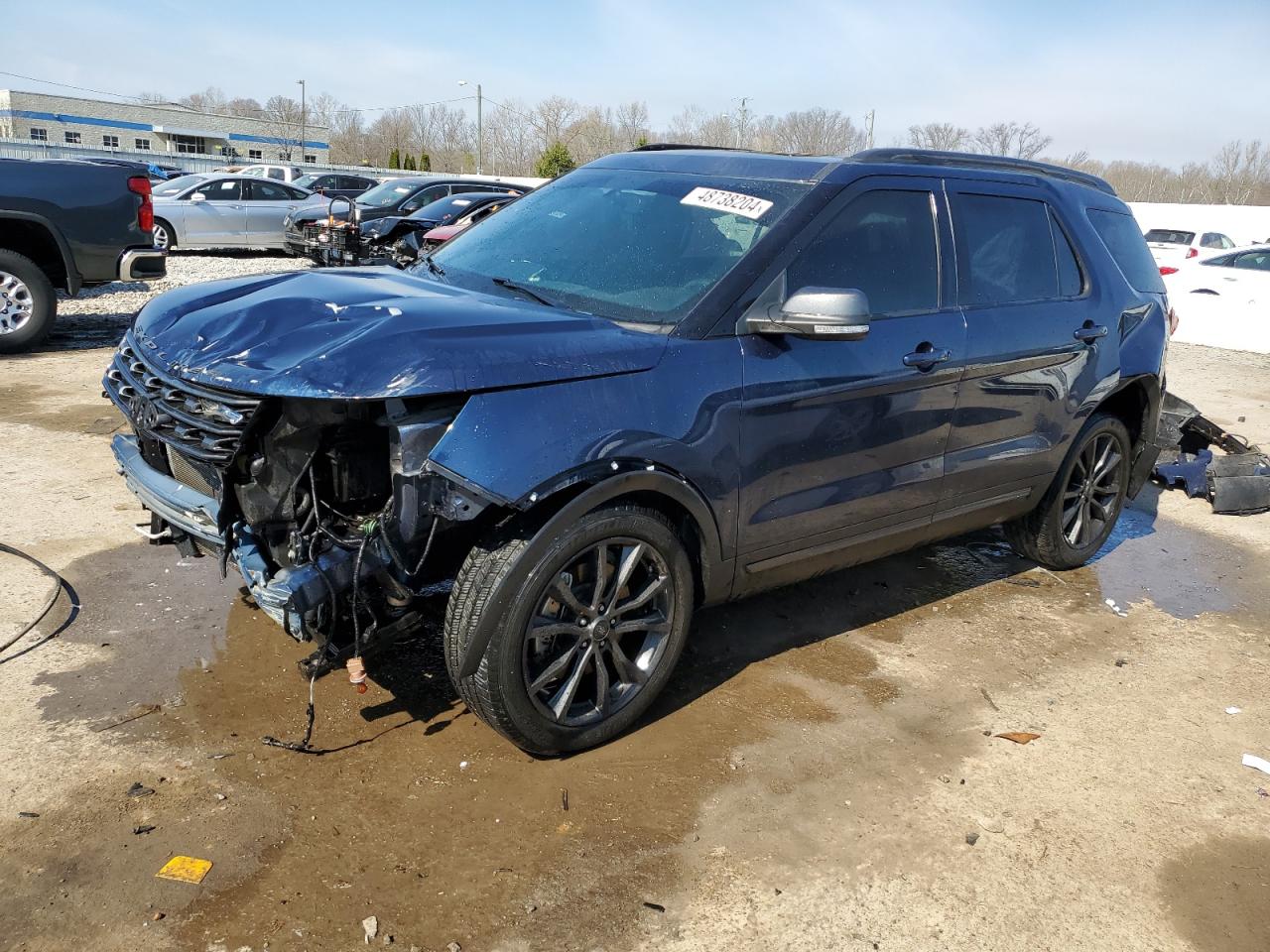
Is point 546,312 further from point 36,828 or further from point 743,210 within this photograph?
point 36,828

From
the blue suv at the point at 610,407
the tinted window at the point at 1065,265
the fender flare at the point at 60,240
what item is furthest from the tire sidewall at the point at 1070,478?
the fender flare at the point at 60,240

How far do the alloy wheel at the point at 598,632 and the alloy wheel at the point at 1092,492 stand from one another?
2.74 metres

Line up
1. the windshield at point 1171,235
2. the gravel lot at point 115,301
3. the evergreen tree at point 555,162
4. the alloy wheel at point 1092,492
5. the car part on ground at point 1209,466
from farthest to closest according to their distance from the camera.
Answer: the evergreen tree at point 555,162 → the windshield at point 1171,235 → the gravel lot at point 115,301 → the car part on ground at point 1209,466 → the alloy wheel at point 1092,492

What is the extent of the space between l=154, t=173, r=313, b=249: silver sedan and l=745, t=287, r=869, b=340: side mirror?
17.5 m

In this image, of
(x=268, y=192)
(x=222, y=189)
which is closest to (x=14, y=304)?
(x=222, y=189)

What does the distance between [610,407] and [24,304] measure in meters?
7.87

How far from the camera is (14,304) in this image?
8.84m

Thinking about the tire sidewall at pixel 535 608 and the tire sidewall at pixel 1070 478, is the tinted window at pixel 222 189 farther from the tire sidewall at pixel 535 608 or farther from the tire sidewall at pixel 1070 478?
the tire sidewall at pixel 535 608

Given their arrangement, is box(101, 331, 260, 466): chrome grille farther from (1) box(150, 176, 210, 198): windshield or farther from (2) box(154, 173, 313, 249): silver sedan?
(1) box(150, 176, 210, 198): windshield

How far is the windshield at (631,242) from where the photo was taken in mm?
3605

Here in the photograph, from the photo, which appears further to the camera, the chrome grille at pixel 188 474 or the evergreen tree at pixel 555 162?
the evergreen tree at pixel 555 162

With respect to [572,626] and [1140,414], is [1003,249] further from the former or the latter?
[572,626]

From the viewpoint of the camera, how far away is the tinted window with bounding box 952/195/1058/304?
431 cm

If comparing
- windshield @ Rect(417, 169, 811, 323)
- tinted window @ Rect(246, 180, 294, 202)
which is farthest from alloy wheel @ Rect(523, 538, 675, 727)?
tinted window @ Rect(246, 180, 294, 202)
